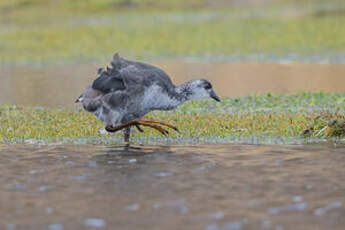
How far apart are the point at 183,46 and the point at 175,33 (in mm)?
3572

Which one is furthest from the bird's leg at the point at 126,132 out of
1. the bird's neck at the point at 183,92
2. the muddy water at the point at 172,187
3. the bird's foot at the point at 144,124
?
the bird's neck at the point at 183,92

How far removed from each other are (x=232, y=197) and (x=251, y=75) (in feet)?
48.0

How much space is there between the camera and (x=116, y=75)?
38.8 ft

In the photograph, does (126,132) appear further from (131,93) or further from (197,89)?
(197,89)

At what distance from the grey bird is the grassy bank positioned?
0.61m

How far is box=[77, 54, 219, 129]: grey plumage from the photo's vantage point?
1144 cm

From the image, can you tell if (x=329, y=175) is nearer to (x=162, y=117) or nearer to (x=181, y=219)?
(x=181, y=219)

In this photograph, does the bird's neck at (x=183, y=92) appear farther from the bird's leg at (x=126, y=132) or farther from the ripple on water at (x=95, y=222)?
the ripple on water at (x=95, y=222)

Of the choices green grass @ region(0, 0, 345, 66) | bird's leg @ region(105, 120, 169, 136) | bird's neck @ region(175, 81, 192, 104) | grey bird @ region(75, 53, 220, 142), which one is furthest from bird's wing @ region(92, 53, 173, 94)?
green grass @ region(0, 0, 345, 66)

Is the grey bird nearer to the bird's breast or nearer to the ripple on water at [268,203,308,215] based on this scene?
the bird's breast

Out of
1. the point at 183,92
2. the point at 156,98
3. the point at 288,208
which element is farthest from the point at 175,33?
the point at 288,208

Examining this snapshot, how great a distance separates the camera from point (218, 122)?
43.4 feet

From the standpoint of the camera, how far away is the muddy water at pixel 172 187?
24.8 ft

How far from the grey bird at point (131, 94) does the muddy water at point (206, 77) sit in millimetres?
5817
